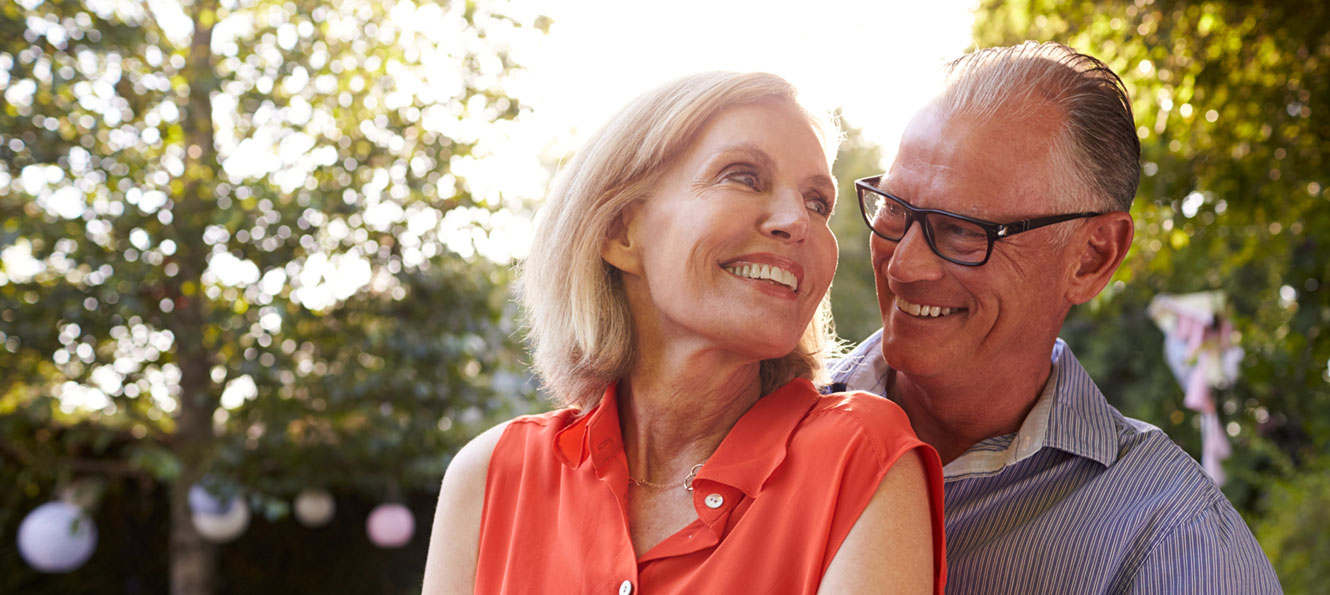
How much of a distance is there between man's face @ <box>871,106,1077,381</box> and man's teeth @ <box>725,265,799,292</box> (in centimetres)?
59

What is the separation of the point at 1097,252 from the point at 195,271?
216 inches

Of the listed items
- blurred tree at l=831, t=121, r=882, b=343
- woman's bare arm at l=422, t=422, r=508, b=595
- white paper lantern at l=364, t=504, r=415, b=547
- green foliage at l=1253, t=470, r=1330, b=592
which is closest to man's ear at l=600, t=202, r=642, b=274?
woman's bare arm at l=422, t=422, r=508, b=595

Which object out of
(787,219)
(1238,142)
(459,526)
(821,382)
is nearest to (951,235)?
(821,382)

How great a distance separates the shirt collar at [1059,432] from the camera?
5.95 ft

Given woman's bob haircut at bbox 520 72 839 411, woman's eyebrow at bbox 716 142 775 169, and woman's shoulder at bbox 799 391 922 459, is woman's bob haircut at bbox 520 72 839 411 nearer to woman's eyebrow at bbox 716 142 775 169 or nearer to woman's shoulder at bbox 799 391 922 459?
woman's eyebrow at bbox 716 142 775 169

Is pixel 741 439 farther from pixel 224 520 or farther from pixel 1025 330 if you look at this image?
pixel 224 520

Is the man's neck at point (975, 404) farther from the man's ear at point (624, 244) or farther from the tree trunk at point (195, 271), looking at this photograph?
the tree trunk at point (195, 271)

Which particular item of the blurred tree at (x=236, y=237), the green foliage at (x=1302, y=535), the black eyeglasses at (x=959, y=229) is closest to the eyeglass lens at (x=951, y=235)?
the black eyeglasses at (x=959, y=229)

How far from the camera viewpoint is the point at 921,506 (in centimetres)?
133

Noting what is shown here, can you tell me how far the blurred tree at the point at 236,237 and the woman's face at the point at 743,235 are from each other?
4866 millimetres

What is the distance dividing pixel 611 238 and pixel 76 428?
6316 mm

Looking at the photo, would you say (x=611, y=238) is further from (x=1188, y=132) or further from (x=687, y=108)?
(x=1188, y=132)

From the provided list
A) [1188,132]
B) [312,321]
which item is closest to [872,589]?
[1188,132]

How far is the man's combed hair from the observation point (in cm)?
196
